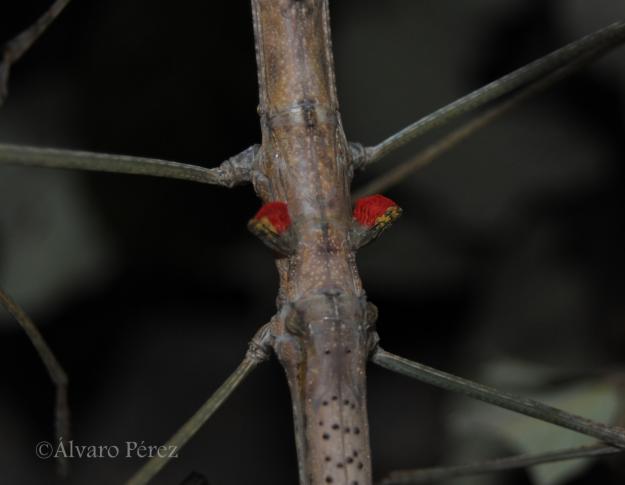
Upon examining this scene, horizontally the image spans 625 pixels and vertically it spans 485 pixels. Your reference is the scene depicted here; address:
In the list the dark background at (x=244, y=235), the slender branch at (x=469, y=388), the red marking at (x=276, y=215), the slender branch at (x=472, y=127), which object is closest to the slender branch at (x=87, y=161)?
the red marking at (x=276, y=215)

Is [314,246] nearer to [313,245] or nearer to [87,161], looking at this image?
[313,245]

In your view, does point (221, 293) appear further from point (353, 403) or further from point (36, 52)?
point (353, 403)

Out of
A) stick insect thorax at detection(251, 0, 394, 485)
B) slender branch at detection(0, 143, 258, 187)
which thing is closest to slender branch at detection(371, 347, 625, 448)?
stick insect thorax at detection(251, 0, 394, 485)

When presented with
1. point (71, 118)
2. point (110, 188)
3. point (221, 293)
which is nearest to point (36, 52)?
point (71, 118)

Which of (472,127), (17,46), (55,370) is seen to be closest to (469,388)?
(472,127)

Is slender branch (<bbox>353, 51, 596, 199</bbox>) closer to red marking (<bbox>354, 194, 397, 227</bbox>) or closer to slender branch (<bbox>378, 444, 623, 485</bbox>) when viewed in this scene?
red marking (<bbox>354, 194, 397, 227</bbox>)

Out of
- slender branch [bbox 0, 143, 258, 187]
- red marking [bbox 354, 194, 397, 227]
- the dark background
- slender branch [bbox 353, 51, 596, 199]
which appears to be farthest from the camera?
the dark background

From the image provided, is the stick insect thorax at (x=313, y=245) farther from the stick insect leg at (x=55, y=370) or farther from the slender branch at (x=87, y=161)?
the stick insect leg at (x=55, y=370)
